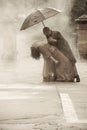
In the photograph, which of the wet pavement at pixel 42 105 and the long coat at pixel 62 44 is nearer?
the wet pavement at pixel 42 105

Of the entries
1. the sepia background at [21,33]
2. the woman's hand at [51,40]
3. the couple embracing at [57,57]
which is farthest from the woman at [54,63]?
the sepia background at [21,33]

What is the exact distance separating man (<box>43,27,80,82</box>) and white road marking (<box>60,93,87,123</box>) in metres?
3.54

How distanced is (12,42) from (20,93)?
17865mm

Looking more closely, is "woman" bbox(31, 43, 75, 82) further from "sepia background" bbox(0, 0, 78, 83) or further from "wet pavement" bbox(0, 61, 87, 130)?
"sepia background" bbox(0, 0, 78, 83)

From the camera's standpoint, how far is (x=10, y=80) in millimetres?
17922

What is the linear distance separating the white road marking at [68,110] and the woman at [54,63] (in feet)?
11.5

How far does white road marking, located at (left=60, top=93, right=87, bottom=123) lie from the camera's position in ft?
32.1

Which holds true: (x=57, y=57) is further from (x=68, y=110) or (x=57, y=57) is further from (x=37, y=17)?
(x=68, y=110)

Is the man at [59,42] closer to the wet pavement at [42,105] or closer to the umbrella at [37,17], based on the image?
the umbrella at [37,17]

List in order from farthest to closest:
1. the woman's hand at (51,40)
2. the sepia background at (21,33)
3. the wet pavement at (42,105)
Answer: the sepia background at (21,33) < the woman's hand at (51,40) < the wet pavement at (42,105)

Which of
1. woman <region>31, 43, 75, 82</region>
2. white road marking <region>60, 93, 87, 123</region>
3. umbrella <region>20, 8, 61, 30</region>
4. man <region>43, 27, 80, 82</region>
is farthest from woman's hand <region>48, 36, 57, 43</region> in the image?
white road marking <region>60, 93, 87, 123</region>

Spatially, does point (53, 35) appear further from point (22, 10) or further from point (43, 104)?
point (22, 10)

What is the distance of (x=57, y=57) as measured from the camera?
17.0m

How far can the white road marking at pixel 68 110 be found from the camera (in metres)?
9.79
